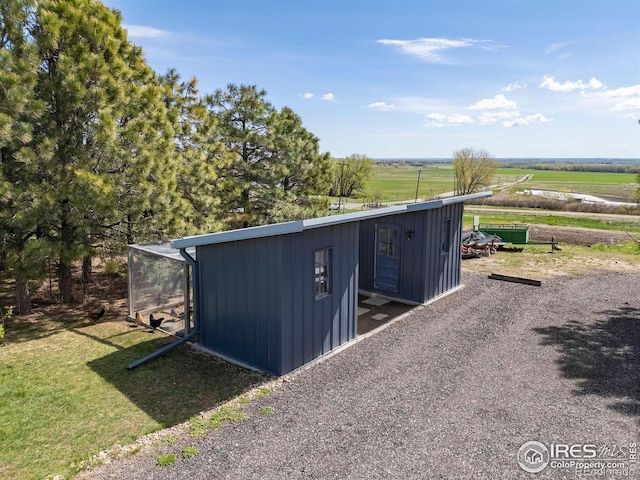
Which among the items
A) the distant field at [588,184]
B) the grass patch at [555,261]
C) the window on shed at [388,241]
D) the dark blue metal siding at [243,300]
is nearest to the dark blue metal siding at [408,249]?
the window on shed at [388,241]

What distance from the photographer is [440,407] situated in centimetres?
580

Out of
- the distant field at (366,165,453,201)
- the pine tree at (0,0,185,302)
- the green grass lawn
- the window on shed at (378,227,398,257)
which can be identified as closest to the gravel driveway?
the green grass lawn

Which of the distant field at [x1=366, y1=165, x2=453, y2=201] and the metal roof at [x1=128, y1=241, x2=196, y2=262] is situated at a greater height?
the distant field at [x1=366, y1=165, x2=453, y2=201]

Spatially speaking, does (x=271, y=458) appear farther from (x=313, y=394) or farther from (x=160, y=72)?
(x=160, y=72)

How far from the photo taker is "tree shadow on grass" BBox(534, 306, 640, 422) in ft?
20.5

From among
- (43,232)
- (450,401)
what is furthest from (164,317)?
(450,401)

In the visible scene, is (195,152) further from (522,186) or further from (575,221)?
(522,186)

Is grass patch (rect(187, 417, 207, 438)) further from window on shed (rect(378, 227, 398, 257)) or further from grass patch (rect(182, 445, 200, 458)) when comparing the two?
window on shed (rect(378, 227, 398, 257))

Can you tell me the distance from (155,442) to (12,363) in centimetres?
412

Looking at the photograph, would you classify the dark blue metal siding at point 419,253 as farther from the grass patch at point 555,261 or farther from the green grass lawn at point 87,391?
the green grass lawn at point 87,391

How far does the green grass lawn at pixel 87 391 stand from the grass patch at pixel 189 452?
2.35ft

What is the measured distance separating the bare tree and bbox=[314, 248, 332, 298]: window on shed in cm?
4554

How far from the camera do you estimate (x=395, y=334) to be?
8.65 m

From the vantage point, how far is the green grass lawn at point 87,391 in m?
4.89
